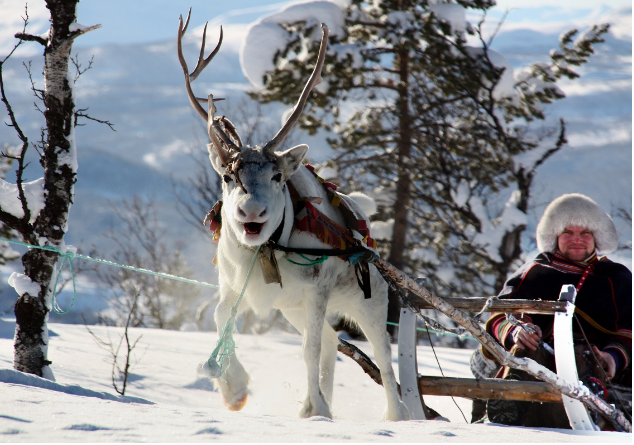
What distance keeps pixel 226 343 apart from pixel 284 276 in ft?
1.83

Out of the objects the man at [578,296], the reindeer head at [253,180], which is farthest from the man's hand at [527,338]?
the reindeer head at [253,180]

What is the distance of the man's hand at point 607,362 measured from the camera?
162 inches

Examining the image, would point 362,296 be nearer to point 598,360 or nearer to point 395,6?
point 598,360

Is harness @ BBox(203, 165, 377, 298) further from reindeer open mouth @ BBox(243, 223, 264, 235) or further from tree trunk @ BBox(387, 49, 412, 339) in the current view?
tree trunk @ BBox(387, 49, 412, 339)

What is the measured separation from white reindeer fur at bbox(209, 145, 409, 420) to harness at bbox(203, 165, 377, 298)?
2.3 inches

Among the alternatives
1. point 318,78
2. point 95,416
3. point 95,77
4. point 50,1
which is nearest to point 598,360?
point 318,78

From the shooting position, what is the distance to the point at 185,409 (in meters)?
3.09

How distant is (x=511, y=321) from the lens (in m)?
3.97

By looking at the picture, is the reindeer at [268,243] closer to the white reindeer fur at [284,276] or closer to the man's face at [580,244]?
the white reindeer fur at [284,276]

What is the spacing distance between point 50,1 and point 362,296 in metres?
3.24

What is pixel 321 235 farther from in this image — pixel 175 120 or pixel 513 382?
pixel 175 120

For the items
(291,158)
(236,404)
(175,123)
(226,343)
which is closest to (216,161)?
Answer: (291,158)

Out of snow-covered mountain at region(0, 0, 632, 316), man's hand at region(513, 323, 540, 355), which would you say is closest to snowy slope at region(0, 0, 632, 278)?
snow-covered mountain at region(0, 0, 632, 316)

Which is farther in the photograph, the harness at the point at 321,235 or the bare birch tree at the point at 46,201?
the bare birch tree at the point at 46,201
